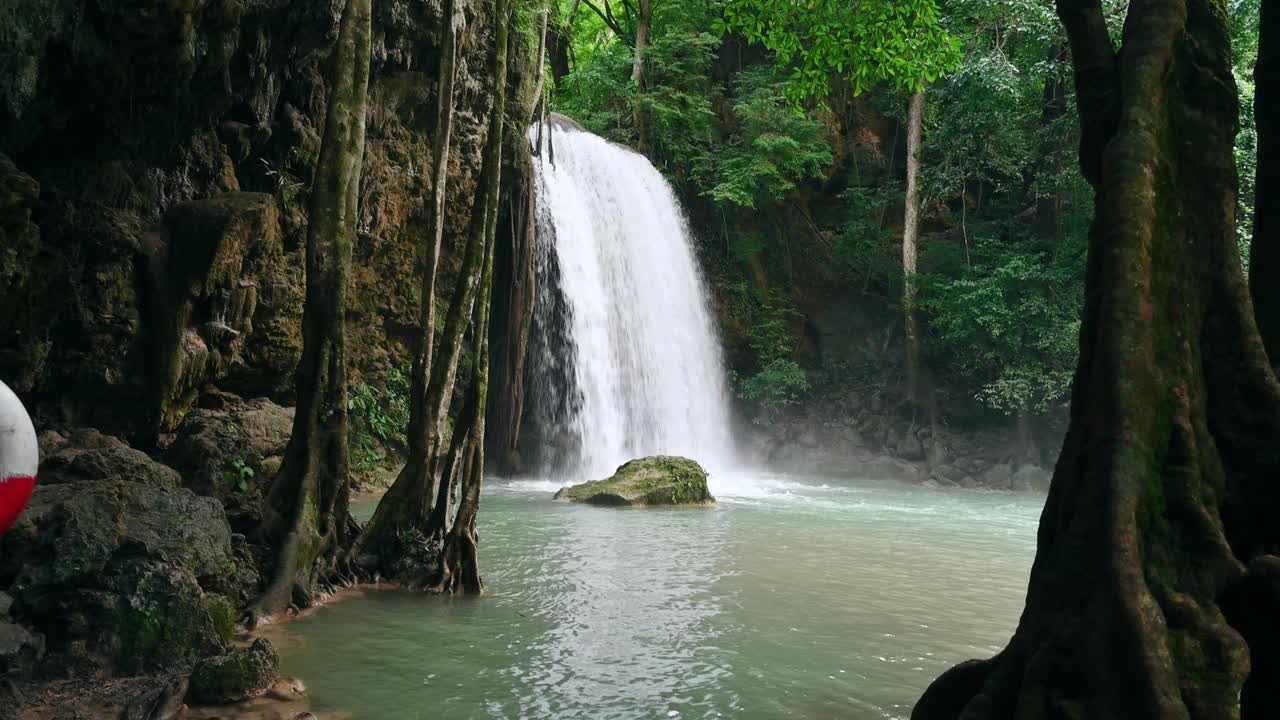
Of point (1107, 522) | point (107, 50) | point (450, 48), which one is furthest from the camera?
point (450, 48)

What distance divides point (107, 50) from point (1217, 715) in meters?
8.01

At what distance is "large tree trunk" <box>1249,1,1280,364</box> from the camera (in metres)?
4.36

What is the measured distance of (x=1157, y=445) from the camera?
11.1 feet

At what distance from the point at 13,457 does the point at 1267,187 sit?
5.47 meters

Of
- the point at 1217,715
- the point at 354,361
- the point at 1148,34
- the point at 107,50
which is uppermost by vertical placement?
the point at 107,50

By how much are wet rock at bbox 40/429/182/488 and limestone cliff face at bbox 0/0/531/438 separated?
99 centimetres

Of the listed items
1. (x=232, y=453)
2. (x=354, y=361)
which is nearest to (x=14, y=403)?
(x=232, y=453)

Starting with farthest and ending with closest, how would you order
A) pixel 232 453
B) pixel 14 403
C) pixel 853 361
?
pixel 853 361 → pixel 232 453 → pixel 14 403

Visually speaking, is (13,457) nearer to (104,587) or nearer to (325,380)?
(104,587)

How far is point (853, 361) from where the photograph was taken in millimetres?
24734

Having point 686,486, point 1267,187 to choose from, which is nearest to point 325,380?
point 1267,187

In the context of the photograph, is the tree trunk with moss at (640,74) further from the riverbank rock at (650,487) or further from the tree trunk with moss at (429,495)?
the tree trunk with moss at (429,495)

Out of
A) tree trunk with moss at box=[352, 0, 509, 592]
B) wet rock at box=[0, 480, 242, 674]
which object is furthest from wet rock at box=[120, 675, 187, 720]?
tree trunk with moss at box=[352, 0, 509, 592]

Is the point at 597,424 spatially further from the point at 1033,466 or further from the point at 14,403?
the point at 14,403
